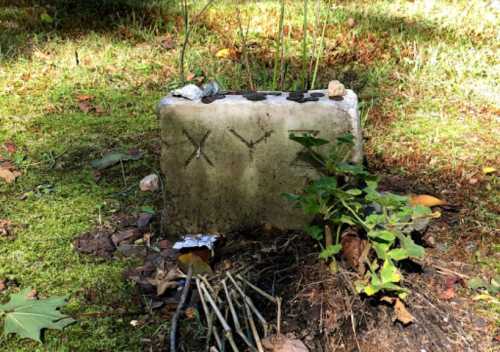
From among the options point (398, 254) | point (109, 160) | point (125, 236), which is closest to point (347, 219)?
point (398, 254)

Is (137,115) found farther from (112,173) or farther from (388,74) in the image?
(388,74)

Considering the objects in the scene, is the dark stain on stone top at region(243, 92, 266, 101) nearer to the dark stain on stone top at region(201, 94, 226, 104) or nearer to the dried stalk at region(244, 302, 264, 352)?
the dark stain on stone top at region(201, 94, 226, 104)

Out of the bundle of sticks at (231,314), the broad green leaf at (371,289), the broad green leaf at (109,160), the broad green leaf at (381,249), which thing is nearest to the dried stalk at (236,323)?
the bundle of sticks at (231,314)

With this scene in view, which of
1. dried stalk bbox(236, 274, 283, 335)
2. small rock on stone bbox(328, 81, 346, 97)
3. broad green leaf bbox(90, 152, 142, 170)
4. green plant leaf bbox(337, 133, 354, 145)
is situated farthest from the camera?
broad green leaf bbox(90, 152, 142, 170)

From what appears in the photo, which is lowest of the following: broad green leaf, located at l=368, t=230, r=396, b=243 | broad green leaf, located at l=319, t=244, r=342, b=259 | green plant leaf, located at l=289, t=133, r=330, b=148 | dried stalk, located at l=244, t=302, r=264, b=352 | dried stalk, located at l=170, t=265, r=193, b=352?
dried stalk, located at l=170, t=265, r=193, b=352

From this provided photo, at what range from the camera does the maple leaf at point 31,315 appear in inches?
84.1

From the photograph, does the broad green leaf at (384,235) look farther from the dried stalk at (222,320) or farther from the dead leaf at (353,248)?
the dried stalk at (222,320)

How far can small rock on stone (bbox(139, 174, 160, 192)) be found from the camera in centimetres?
311

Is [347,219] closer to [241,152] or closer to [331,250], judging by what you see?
[331,250]

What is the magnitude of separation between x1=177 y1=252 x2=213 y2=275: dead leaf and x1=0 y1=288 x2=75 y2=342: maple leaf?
1.65 feet

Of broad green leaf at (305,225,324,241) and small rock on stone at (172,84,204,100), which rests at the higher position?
small rock on stone at (172,84,204,100)

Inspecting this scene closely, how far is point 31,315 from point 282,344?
97 cm

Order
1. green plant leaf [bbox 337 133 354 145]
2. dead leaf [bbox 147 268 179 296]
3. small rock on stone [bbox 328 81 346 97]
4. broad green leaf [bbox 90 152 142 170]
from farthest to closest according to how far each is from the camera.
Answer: broad green leaf [bbox 90 152 142 170], small rock on stone [bbox 328 81 346 97], dead leaf [bbox 147 268 179 296], green plant leaf [bbox 337 133 354 145]

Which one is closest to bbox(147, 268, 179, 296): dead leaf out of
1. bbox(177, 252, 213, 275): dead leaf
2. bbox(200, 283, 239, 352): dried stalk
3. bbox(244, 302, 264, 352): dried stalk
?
bbox(177, 252, 213, 275): dead leaf
